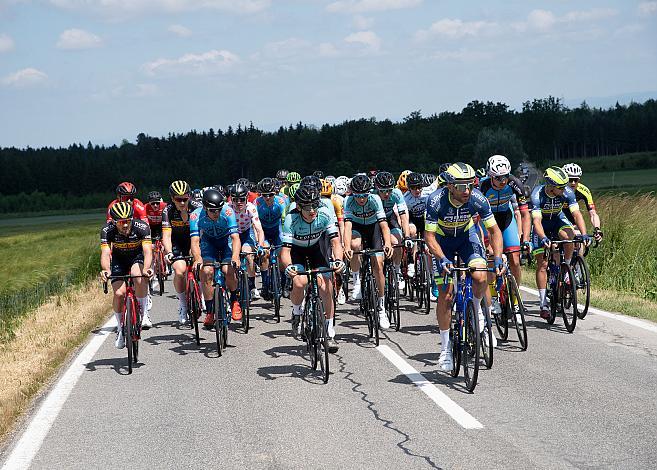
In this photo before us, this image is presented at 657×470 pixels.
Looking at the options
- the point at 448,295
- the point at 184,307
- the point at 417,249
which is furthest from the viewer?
the point at 417,249

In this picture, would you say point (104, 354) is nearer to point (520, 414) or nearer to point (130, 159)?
point (520, 414)

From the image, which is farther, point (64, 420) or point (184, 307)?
point (184, 307)

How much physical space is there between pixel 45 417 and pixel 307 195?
3509mm

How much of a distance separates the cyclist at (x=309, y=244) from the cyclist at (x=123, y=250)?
1.88 meters

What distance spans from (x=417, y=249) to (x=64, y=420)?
789cm

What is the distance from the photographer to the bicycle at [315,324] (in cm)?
855

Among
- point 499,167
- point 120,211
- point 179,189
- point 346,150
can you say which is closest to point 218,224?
point 179,189

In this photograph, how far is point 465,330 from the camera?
783 cm

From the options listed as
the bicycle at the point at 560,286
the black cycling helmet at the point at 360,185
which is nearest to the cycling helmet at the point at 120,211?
the black cycling helmet at the point at 360,185

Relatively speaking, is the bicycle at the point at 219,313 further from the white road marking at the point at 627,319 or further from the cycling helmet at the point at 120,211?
the white road marking at the point at 627,319

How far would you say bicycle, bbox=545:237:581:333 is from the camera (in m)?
10.7

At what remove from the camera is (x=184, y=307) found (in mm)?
12758

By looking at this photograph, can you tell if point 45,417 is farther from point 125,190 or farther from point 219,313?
point 125,190

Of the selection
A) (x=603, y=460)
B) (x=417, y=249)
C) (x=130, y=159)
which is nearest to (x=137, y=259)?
(x=417, y=249)
